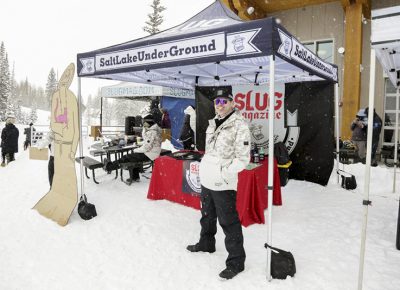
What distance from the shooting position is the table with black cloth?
4.43 meters

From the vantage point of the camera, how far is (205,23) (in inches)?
181

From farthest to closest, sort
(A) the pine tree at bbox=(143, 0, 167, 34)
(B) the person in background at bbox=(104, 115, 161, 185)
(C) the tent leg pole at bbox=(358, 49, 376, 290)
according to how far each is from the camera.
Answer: (A) the pine tree at bbox=(143, 0, 167, 34) → (B) the person in background at bbox=(104, 115, 161, 185) → (C) the tent leg pole at bbox=(358, 49, 376, 290)

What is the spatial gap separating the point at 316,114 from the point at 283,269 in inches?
176

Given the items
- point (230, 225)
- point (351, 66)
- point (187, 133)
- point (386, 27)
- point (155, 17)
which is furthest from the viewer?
point (155, 17)

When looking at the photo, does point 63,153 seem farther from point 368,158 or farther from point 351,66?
point 351,66

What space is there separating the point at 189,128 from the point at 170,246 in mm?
4878

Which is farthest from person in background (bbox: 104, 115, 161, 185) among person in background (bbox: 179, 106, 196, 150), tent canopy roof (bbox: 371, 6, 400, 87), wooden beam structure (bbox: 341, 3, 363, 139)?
wooden beam structure (bbox: 341, 3, 363, 139)

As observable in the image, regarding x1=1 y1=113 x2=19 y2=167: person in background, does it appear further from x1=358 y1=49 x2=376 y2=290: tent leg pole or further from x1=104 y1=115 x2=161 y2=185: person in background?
x1=358 y1=49 x2=376 y2=290: tent leg pole

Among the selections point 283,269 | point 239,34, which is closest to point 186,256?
point 283,269

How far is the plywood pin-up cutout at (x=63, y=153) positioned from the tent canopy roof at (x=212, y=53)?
565mm

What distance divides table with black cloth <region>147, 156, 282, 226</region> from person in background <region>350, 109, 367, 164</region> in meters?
4.80

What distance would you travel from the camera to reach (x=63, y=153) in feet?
16.3

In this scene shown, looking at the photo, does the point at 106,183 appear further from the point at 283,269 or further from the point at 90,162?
the point at 283,269

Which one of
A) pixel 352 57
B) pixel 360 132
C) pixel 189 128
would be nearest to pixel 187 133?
pixel 189 128
